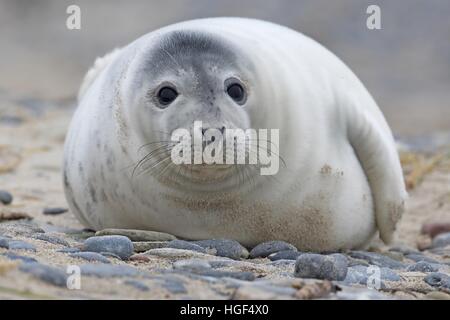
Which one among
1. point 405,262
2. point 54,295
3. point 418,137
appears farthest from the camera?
point 418,137

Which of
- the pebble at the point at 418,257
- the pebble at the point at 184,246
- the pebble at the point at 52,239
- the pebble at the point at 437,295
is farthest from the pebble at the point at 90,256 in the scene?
the pebble at the point at 418,257

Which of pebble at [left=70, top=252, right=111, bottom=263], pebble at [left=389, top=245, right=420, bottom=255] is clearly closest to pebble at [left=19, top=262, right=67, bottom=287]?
pebble at [left=70, top=252, right=111, bottom=263]

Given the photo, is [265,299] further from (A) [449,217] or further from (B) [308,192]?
(A) [449,217]

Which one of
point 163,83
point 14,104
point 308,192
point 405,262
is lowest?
point 405,262

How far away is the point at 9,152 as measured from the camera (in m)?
8.17

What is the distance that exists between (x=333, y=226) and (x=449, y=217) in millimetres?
1968

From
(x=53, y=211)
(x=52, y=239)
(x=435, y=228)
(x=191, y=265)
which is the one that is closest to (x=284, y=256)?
(x=191, y=265)

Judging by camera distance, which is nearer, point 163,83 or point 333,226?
point 163,83

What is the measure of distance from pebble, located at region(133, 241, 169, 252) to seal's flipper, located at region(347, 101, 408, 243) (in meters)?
1.06

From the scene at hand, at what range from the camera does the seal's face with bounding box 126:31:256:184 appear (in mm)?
3277

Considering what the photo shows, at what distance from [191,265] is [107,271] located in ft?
1.40

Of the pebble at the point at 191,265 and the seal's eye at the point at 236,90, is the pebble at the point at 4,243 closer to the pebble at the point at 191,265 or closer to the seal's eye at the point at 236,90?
the pebble at the point at 191,265

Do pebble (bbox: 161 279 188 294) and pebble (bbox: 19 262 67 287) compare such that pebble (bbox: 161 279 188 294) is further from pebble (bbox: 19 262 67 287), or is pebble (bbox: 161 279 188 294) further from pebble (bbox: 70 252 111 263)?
pebble (bbox: 70 252 111 263)

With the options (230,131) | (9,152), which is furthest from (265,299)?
(9,152)
